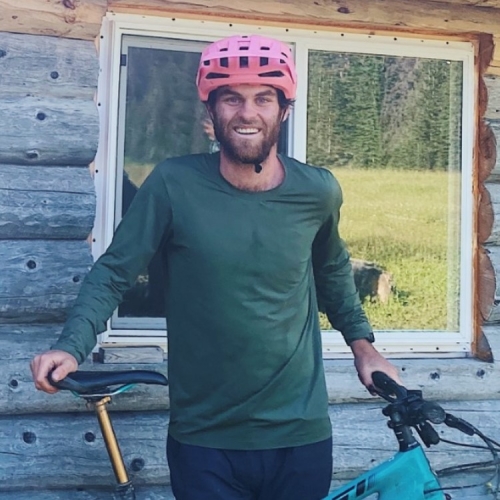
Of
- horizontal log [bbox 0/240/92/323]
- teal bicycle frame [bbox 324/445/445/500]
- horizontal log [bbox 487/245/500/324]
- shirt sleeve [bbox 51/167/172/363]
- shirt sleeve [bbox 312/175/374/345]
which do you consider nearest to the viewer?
teal bicycle frame [bbox 324/445/445/500]

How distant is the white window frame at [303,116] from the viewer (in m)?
3.66

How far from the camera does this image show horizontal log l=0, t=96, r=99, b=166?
11.2 ft

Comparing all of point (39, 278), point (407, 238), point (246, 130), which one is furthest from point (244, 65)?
point (407, 238)

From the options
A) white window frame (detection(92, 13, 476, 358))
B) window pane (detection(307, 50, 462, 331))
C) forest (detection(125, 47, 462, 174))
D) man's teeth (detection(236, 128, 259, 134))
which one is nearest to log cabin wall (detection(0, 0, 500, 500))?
white window frame (detection(92, 13, 476, 358))

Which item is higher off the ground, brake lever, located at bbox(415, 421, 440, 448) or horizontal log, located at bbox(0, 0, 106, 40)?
horizontal log, located at bbox(0, 0, 106, 40)

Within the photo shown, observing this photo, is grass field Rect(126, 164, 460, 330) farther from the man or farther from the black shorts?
the black shorts

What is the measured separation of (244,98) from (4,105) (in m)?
1.30

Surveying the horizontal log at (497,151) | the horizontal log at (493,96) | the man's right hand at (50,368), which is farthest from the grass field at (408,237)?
the man's right hand at (50,368)

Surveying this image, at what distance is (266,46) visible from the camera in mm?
2600

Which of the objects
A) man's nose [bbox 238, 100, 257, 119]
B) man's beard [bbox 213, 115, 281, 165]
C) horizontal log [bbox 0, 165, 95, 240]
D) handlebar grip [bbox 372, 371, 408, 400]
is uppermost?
man's nose [bbox 238, 100, 257, 119]

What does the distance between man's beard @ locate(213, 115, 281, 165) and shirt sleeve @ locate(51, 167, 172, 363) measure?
0.23 meters

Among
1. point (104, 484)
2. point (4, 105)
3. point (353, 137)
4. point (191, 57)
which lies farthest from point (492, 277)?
point (4, 105)

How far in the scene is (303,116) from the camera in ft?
12.9

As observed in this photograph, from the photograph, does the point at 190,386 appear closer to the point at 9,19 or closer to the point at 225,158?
the point at 225,158
